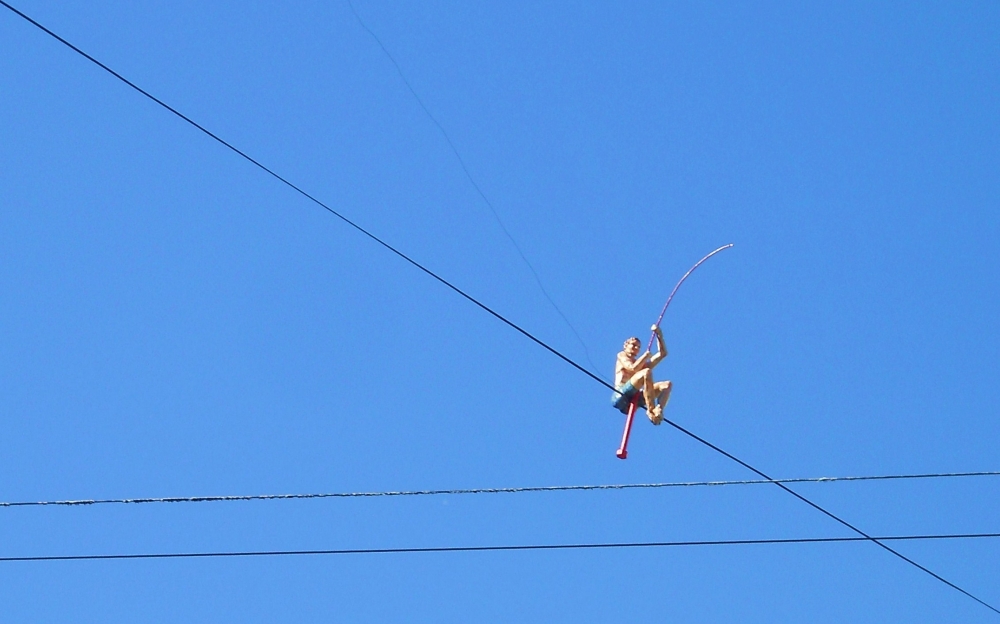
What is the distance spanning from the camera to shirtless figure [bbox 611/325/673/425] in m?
16.0

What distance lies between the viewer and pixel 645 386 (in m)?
16.1

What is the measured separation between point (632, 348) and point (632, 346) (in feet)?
0.08

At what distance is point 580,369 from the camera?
13773mm

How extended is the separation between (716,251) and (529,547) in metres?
3.87

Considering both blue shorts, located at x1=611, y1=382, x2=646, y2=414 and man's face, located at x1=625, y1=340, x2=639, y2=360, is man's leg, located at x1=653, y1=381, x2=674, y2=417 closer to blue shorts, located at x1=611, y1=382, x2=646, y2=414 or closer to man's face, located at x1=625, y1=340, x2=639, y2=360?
blue shorts, located at x1=611, y1=382, x2=646, y2=414

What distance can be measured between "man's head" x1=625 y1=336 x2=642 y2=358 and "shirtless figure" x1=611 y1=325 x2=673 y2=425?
225 millimetres

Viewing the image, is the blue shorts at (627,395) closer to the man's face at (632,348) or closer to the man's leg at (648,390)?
the man's leg at (648,390)

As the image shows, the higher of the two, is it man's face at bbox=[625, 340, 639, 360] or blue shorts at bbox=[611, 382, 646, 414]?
man's face at bbox=[625, 340, 639, 360]

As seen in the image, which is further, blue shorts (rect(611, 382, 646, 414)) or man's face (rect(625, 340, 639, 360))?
man's face (rect(625, 340, 639, 360))

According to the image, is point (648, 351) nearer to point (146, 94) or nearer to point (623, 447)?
point (623, 447)

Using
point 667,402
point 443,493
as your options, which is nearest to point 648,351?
point 667,402

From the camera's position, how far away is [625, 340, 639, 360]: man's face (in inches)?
658

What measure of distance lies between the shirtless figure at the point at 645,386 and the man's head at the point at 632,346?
23 centimetres

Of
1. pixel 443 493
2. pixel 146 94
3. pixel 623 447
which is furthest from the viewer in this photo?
pixel 623 447
